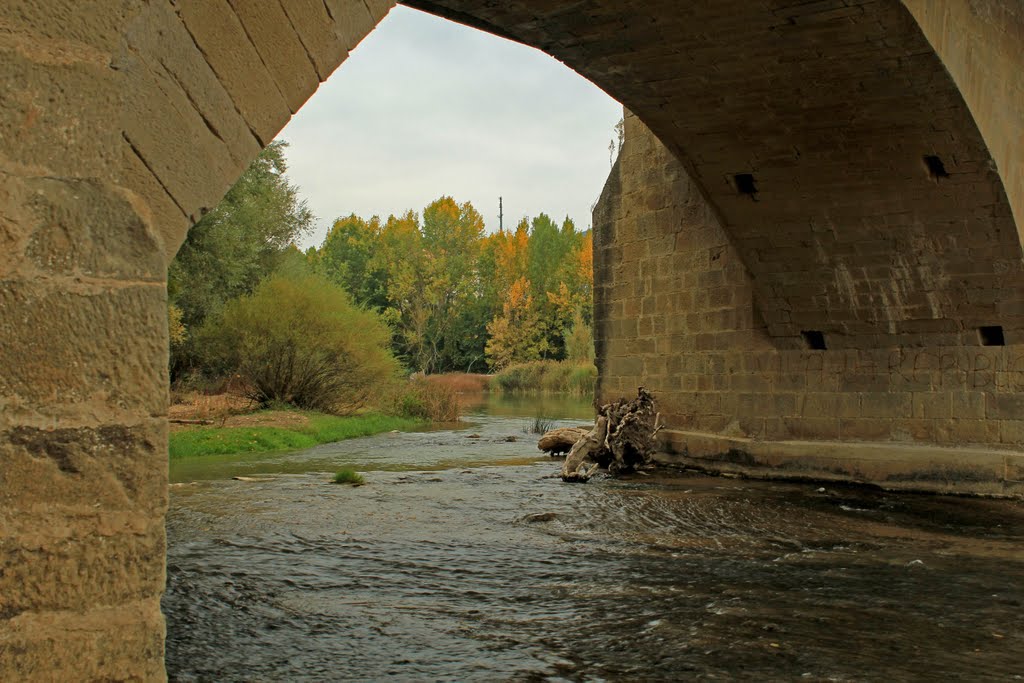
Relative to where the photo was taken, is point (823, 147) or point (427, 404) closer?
point (823, 147)

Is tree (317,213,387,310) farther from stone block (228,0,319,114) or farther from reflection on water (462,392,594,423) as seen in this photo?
stone block (228,0,319,114)

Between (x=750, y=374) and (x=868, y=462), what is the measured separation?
1703 millimetres

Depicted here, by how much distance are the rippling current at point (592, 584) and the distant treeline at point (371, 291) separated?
966 centimetres

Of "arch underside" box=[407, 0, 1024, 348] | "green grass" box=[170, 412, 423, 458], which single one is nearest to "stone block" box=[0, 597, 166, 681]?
"arch underside" box=[407, 0, 1024, 348]

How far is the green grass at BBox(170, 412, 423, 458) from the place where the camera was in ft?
46.3

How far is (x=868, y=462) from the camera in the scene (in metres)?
9.74

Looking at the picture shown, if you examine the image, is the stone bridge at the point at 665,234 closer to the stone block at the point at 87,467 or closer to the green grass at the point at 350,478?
the stone block at the point at 87,467

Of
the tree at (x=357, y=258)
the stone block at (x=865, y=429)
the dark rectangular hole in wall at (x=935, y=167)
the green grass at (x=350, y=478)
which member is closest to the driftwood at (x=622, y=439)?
the stone block at (x=865, y=429)

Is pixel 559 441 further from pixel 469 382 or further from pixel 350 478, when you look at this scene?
pixel 469 382

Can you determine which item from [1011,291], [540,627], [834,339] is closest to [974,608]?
[540,627]

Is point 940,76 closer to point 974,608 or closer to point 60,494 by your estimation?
point 974,608

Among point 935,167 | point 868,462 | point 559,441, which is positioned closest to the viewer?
point 935,167

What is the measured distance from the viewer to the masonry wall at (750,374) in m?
9.27

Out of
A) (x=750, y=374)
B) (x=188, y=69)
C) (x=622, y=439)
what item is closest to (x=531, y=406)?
(x=622, y=439)
